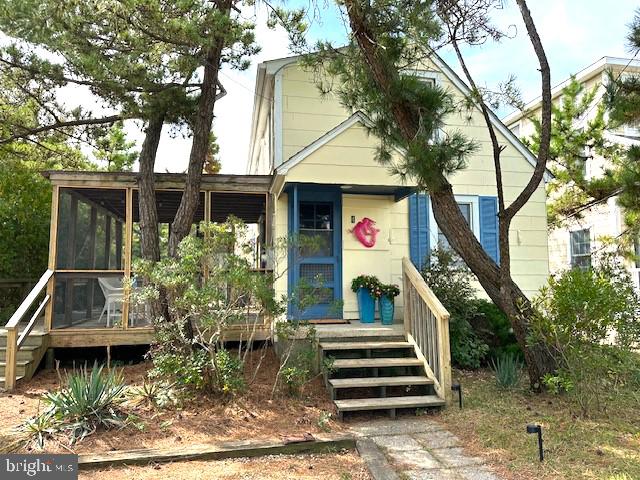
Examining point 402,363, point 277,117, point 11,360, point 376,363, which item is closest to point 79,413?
point 11,360

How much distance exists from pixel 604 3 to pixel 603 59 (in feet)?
26.8

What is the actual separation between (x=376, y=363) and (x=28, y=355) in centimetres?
486

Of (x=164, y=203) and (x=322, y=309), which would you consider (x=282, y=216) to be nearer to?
(x=322, y=309)

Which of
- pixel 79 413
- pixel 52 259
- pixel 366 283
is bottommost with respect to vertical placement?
pixel 79 413

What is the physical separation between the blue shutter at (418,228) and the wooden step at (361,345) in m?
2.13

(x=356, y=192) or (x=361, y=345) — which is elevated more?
(x=356, y=192)

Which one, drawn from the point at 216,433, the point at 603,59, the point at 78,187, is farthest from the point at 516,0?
the point at 603,59

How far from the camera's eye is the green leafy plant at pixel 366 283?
7.09m

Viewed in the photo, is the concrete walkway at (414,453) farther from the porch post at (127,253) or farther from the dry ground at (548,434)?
the porch post at (127,253)

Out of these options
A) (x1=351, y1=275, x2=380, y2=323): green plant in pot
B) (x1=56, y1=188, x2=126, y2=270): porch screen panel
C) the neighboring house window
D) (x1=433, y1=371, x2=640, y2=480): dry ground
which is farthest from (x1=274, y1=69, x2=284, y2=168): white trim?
the neighboring house window

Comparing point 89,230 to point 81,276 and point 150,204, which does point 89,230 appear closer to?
point 81,276

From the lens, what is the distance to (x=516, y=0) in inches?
207

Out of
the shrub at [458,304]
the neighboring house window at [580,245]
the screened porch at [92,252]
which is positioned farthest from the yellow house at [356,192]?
the neighboring house window at [580,245]

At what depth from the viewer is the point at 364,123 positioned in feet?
20.9
